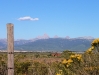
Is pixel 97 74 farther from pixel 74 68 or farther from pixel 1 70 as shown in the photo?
pixel 1 70

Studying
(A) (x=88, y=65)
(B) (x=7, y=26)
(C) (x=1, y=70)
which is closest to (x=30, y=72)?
(C) (x=1, y=70)

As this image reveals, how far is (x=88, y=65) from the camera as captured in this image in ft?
26.1

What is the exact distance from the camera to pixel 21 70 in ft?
52.9

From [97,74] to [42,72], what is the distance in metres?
7.74

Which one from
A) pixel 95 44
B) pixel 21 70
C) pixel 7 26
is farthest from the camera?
pixel 21 70

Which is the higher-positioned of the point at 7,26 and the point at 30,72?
the point at 7,26

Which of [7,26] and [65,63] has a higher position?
[7,26]

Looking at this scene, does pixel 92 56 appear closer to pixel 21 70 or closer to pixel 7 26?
pixel 7 26

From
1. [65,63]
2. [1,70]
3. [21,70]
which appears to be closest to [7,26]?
[65,63]

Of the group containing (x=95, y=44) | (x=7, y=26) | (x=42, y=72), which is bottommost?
(x=42, y=72)

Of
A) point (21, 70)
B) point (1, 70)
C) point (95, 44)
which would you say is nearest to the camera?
point (95, 44)

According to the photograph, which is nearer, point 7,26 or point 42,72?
point 7,26

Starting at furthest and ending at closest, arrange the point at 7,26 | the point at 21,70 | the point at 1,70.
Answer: the point at 21,70 < the point at 1,70 < the point at 7,26

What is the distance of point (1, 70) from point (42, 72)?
6.66ft
